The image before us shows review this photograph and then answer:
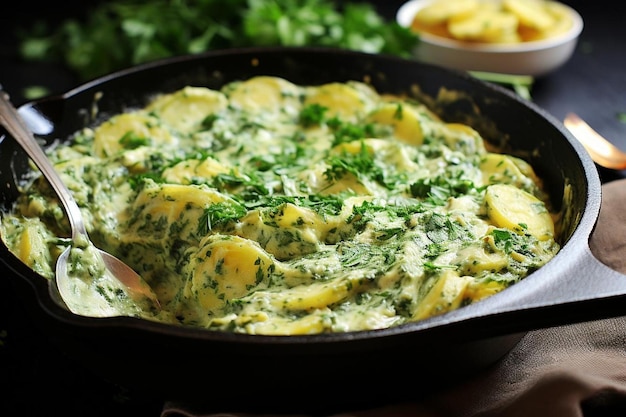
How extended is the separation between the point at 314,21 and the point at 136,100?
172 centimetres

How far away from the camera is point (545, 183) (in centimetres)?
353

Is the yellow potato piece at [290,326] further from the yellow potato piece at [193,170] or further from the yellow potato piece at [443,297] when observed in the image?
the yellow potato piece at [193,170]

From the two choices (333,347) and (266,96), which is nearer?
(333,347)

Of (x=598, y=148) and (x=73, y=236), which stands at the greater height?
(x=73, y=236)

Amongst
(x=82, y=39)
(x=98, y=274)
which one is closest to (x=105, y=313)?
(x=98, y=274)

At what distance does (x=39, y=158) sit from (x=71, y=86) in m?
2.55

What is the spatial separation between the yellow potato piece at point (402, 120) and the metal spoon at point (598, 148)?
910mm

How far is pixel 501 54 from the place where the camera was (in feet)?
17.1

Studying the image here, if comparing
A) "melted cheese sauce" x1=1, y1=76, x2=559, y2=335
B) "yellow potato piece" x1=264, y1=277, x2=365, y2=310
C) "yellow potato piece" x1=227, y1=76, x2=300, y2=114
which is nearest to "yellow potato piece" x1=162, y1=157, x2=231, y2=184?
"melted cheese sauce" x1=1, y1=76, x2=559, y2=335

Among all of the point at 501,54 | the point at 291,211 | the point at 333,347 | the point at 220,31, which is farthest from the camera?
the point at 220,31

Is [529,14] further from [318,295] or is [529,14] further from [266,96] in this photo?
[318,295]

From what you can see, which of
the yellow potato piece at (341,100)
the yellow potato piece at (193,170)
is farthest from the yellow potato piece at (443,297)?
the yellow potato piece at (341,100)

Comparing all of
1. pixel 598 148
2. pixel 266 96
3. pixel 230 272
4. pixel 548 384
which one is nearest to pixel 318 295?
pixel 230 272

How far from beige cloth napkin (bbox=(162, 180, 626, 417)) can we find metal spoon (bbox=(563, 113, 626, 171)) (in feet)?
4.51
